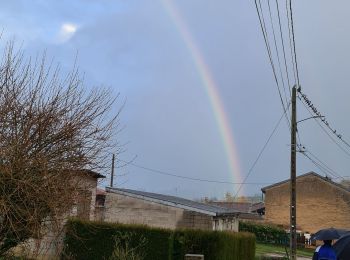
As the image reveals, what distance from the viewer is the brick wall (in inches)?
1061

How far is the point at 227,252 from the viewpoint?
60.4 feet

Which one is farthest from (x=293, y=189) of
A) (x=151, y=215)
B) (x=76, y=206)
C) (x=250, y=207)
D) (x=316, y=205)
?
(x=250, y=207)

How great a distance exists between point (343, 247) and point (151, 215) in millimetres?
16073

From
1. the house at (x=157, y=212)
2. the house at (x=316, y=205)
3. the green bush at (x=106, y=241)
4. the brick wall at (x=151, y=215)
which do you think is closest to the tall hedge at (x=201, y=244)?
the green bush at (x=106, y=241)

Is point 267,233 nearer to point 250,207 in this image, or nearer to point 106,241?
point 250,207

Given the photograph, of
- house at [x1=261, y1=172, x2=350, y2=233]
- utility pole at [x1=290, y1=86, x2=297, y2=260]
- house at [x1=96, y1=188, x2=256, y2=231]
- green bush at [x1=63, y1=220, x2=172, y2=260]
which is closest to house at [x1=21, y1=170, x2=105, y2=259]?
green bush at [x1=63, y1=220, x2=172, y2=260]

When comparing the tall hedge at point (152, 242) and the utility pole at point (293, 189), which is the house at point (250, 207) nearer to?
the utility pole at point (293, 189)

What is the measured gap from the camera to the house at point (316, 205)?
193 ft

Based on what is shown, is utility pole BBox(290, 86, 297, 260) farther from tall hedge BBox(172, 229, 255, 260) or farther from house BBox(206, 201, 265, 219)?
house BBox(206, 201, 265, 219)

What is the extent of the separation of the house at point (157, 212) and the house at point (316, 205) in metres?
32.9

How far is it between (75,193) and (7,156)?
1.73 metres

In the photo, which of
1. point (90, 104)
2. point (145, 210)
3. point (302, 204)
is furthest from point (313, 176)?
point (90, 104)

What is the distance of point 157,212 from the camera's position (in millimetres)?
27734

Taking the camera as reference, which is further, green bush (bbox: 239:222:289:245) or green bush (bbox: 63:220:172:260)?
green bush (bbox: 239:222:289:245)
